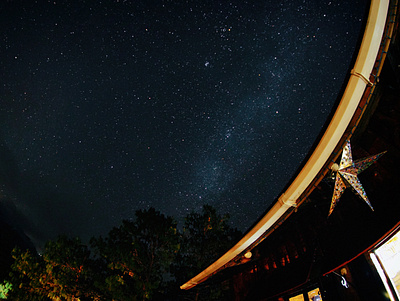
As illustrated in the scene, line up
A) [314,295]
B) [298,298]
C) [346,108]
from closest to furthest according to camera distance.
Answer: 1. [346,108]
2. [314,295]
3. [298,298]

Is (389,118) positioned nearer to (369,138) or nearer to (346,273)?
(369,138)

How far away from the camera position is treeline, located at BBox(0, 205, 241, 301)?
1285cm

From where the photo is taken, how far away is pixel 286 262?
270 inches

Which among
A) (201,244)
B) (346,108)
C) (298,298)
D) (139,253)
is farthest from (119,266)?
(346,108)

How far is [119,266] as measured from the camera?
1356 centimetres

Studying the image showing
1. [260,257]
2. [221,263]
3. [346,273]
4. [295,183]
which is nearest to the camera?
[295,183]

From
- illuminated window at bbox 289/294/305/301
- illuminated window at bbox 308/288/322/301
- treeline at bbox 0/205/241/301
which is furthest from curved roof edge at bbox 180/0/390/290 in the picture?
treeline at bbox 0/205/241/301

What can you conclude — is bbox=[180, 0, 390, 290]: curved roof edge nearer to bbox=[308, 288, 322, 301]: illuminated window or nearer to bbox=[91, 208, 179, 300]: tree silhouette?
A: bbox=[308, 288, 322, 301]: illuminated window

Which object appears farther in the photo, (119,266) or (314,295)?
(119,266)

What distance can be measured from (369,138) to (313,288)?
416 centimetres

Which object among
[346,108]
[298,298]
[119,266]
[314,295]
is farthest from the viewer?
[119,266]

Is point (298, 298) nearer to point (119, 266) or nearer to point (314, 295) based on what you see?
point (314, 295)

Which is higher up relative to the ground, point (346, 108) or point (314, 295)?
point (346, 108)

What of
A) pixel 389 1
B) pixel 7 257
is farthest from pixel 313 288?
pixel 7 257
